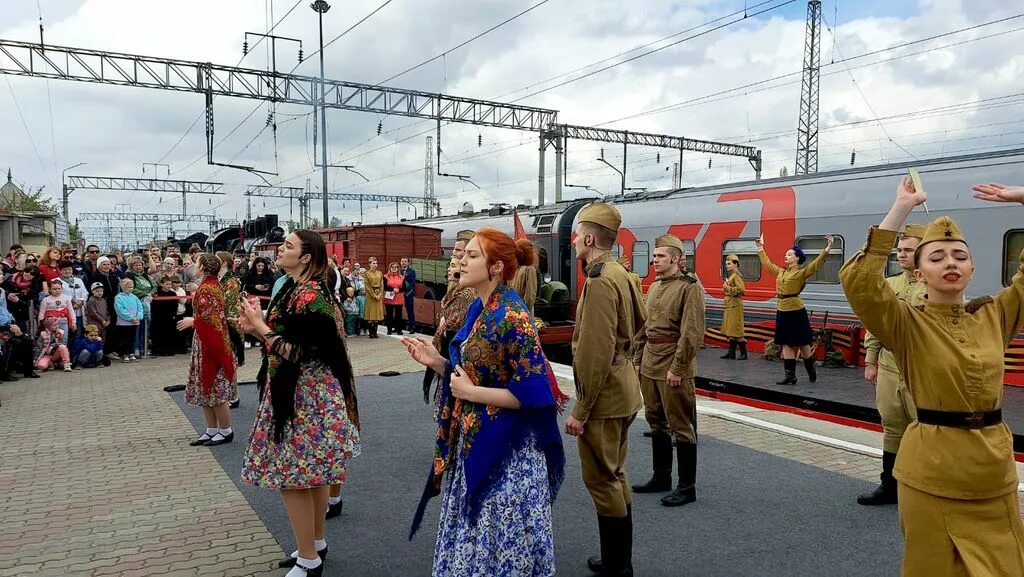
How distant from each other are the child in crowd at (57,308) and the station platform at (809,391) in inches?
396

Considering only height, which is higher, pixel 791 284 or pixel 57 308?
pixel 791 284

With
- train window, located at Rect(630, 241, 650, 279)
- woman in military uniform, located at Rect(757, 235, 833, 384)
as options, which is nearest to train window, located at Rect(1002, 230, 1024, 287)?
woman in military uniform, located at Rect(757, 235, 833, 384)

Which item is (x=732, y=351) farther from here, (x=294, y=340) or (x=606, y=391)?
(x=294, y=340)

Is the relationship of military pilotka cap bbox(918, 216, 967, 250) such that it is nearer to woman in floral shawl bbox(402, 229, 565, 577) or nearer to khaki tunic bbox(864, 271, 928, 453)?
woman in floral shawl bbox(402, 229, 565, 577)

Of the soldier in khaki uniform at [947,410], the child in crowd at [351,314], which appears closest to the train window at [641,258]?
the child in crowd at [351,314]

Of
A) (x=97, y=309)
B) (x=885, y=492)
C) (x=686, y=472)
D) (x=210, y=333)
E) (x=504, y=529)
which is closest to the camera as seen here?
(x=504, y=529)

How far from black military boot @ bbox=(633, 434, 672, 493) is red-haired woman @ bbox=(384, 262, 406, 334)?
11773mm

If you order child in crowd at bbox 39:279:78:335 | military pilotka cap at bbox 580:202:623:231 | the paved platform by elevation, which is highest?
military pilotka cap at bbox 580:202:623:231

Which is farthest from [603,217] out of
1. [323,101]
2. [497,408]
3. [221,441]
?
[323,101]

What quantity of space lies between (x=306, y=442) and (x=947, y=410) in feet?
9.61

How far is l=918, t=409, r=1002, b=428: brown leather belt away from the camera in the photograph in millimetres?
2445

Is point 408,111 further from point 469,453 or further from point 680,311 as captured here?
point 469,453

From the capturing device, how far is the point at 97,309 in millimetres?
11906

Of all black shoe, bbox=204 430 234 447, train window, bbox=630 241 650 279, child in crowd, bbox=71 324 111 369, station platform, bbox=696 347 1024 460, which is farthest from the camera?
train window, bbox=630 241 650 279
